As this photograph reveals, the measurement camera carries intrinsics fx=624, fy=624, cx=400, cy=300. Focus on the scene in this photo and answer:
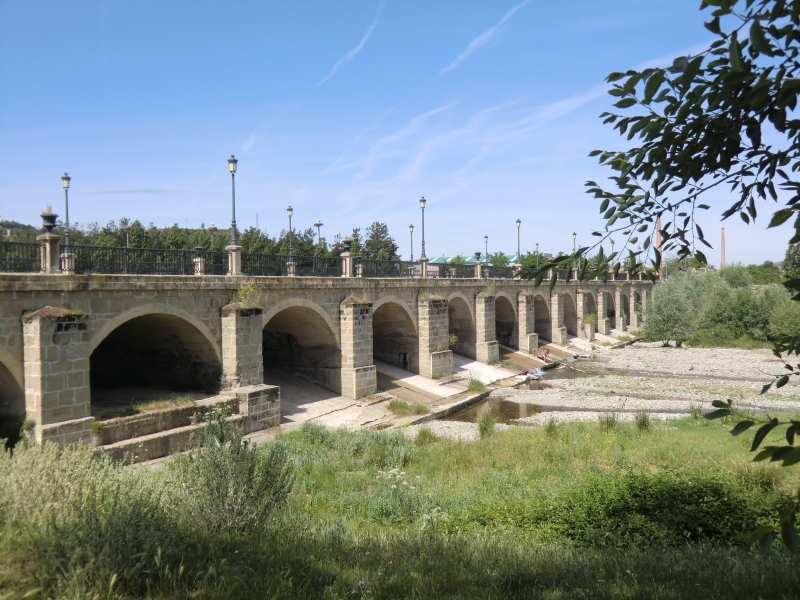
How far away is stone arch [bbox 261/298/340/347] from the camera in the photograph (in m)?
17.5

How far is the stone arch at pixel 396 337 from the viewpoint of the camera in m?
24.8

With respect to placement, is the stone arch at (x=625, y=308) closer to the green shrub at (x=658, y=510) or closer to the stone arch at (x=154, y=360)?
the stone arch at (x=154, y=360)

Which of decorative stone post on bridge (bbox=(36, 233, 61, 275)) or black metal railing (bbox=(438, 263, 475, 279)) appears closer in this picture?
decorative stone post on bridge (bbox=(36, 233, 61, 275))

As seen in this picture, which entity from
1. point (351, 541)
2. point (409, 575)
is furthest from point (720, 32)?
point (351, 541)

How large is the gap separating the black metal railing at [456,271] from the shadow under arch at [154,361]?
14459 mm

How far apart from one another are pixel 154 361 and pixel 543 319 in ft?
89.9

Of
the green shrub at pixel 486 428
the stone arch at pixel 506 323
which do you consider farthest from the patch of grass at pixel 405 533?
the stone arch at pixel 506 323

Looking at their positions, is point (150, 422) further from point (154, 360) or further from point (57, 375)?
point (154, 360)

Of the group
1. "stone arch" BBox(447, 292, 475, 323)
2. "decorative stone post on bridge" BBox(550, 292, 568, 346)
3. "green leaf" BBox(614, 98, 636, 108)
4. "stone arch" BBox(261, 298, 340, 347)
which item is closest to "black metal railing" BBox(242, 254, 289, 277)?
"stone arch" BBox(261, 298, 340, 347)

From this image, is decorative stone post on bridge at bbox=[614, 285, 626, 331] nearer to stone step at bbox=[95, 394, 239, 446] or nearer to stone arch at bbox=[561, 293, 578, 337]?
stone arch at bbox=[561, 293, 578, 337]

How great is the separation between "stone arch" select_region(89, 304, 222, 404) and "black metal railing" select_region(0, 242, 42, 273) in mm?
2372

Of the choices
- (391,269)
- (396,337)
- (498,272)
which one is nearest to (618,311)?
(498,272)

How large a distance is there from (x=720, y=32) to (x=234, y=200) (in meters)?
14.6

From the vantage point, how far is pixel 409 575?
5043mm
